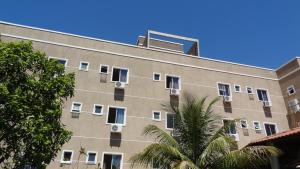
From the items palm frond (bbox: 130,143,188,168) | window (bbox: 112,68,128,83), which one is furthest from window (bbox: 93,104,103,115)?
palm frond (bbox: 130,143,188,168)

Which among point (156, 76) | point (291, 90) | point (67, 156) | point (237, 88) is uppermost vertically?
point (156, 76)

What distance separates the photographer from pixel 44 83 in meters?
14.8

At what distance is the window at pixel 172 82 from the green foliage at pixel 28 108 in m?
11.5

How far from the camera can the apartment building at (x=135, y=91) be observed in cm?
2136

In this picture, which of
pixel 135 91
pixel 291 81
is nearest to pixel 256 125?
pixel 291 81

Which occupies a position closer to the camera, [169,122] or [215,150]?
[215,150]

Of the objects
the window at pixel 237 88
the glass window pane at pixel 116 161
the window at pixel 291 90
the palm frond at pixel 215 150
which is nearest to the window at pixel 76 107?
the glass window pane at pixel 116 161

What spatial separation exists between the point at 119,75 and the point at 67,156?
7.41 meters

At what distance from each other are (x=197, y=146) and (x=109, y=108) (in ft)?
29.7

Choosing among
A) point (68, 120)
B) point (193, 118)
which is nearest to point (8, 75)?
point (68, 120)

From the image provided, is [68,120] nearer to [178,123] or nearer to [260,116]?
[178,123]

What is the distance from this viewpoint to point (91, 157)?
2067 centimetres

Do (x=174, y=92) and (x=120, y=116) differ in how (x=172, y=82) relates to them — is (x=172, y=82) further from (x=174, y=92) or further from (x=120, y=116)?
(x=120, y=116)

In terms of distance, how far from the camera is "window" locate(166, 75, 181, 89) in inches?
1002
